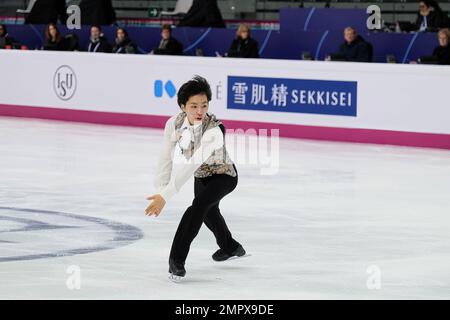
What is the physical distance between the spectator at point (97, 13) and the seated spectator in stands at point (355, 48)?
5681 millimetres

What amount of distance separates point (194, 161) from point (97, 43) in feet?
39.4

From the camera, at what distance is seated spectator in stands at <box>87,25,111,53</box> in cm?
1742

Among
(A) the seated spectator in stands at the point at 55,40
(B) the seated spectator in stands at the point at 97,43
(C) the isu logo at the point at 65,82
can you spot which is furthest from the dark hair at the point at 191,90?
(A) the seated spectator in stands at the point at 55,40

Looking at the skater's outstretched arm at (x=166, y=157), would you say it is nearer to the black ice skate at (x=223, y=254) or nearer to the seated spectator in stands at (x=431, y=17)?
the black ice skate at (x=223, y=254)

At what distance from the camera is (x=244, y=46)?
15.9m

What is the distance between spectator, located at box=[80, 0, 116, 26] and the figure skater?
45.1ft

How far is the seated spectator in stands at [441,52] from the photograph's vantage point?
1396cm

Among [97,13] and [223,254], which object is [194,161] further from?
[97,13]


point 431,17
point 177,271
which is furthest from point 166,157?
point 431,17

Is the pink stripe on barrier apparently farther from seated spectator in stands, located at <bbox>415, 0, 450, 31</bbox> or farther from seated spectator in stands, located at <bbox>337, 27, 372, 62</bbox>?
seated spectator in stands, located at <bbox>415, 0, 450, 31</bbox>

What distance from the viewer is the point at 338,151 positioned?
1277 cm

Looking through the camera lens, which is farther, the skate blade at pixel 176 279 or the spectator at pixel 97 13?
the spectator at pixel 97 13
